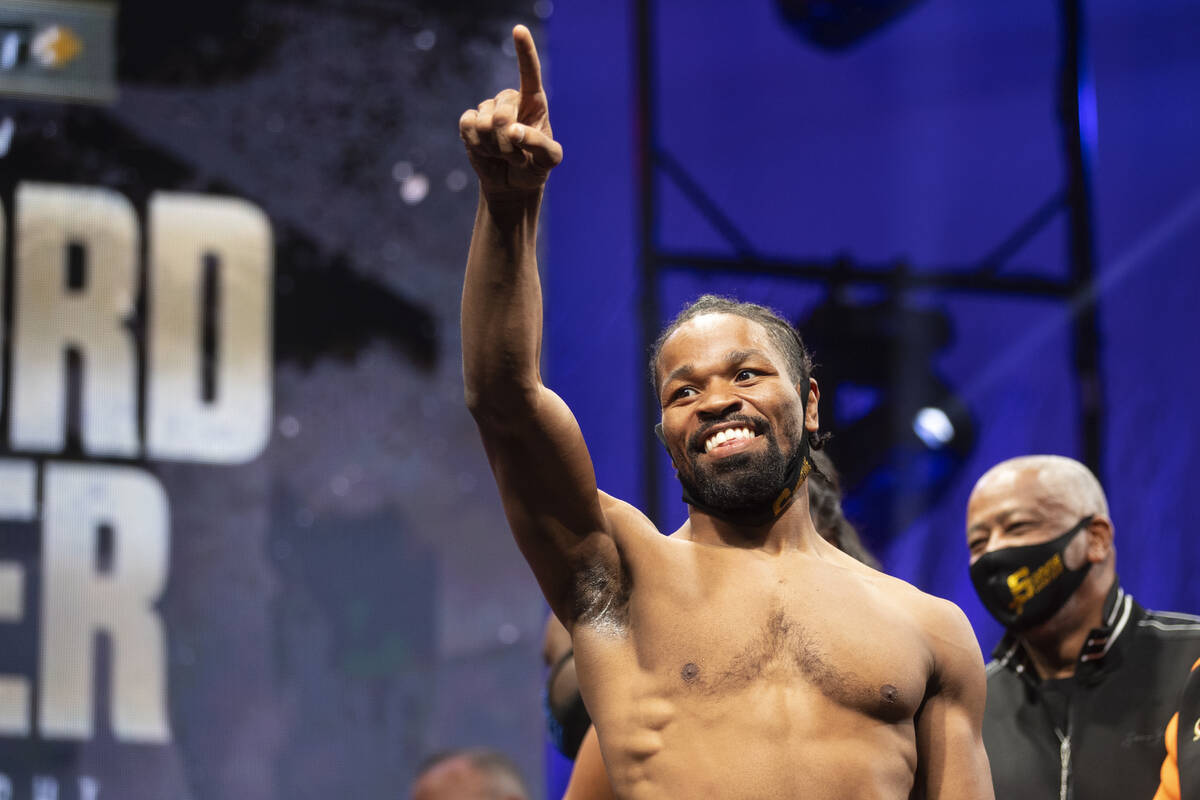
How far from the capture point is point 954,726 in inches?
64.0

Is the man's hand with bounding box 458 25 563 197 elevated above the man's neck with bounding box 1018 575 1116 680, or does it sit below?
above

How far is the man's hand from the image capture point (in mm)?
1366

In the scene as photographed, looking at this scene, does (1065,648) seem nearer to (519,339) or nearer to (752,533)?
(752,533)

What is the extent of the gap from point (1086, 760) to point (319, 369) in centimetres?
265

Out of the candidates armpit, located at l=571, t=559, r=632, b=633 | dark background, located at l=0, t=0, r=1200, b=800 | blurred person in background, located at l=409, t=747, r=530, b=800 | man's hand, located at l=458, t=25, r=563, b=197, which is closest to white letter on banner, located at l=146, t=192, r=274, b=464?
dark background, located at l=0, t=0, r=1200, b=800

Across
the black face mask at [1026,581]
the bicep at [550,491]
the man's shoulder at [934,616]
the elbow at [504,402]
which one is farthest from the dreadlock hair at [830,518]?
the elbow at [504,402]

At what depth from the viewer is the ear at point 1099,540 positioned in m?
2.67

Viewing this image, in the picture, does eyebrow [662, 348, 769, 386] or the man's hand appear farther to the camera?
eyebrow [662, 348, 769, 386]

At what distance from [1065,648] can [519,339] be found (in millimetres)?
1646

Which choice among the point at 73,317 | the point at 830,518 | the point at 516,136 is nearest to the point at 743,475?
the point at 516,136

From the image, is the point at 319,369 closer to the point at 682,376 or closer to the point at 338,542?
the point at 338,542

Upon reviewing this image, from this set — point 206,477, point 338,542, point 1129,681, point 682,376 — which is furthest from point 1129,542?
point 682,376

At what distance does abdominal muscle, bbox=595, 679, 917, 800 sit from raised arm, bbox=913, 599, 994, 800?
0.08m

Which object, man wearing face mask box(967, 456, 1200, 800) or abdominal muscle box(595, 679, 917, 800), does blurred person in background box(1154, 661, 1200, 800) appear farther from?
abdominal muscle box(595, 679, 917, 800)
